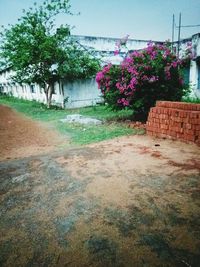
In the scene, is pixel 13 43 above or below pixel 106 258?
above

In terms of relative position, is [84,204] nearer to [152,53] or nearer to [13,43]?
[152,53]

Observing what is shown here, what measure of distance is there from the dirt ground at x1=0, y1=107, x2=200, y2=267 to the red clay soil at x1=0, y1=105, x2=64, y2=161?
1.39 meters

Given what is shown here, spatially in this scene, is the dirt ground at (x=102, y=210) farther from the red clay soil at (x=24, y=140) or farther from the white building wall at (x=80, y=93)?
the white building wall at (x=80, y=93)

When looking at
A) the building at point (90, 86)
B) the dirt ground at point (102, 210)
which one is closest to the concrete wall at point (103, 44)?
the building at point (90, 86)

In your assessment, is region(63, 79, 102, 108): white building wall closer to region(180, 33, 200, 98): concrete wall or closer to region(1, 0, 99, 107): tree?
region(1, 0, 99, 107): tree

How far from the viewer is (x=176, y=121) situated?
5.56 metres

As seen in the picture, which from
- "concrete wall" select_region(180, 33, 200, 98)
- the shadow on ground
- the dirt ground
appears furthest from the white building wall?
the shadow on ground

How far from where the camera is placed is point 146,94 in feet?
27.4

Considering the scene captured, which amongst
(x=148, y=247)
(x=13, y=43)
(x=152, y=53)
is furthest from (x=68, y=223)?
(x=13, y=43)

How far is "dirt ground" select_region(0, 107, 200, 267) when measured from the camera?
1993 millimetres

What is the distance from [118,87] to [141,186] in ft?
18.8

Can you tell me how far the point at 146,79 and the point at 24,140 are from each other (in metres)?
4.68

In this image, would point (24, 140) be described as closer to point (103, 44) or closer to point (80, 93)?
point (80, 93)

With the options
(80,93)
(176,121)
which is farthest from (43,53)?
(176,121)
